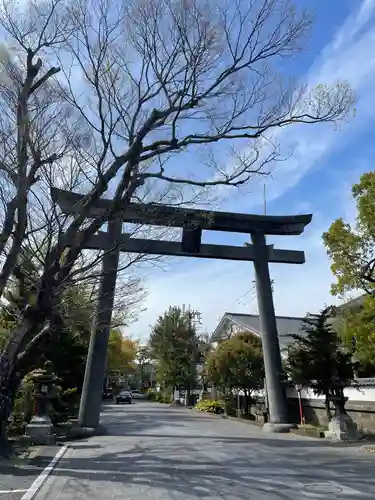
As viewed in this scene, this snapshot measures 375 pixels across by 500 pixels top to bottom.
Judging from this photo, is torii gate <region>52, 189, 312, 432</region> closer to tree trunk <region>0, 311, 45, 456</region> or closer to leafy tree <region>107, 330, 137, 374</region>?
tree trunk <region>0, 311, 45, 456</region>

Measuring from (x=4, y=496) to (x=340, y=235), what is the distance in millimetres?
9708

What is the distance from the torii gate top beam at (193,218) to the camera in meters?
11.7

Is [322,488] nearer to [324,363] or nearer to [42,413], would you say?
[324,363]

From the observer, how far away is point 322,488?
26.0 feet

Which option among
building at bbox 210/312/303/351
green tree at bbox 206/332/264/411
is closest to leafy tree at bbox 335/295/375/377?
green tree at bbox 206/332/264/411

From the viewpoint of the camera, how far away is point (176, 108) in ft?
36.4

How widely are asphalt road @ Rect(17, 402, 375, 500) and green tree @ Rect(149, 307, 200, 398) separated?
83.8ft

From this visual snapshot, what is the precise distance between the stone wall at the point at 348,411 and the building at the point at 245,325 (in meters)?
7.49

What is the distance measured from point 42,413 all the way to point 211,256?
8.91 m

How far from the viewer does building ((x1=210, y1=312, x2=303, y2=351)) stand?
31416 mm

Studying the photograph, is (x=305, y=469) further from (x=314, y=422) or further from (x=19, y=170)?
(x=314, y=422)

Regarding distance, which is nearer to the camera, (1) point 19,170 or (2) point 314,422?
(1) point 19,170

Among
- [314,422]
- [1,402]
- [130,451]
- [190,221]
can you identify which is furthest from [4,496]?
[314,422]

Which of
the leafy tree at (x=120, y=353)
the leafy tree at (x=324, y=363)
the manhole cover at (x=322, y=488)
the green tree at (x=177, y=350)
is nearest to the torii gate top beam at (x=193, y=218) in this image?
the leafy tree at (x=324, y=363)
